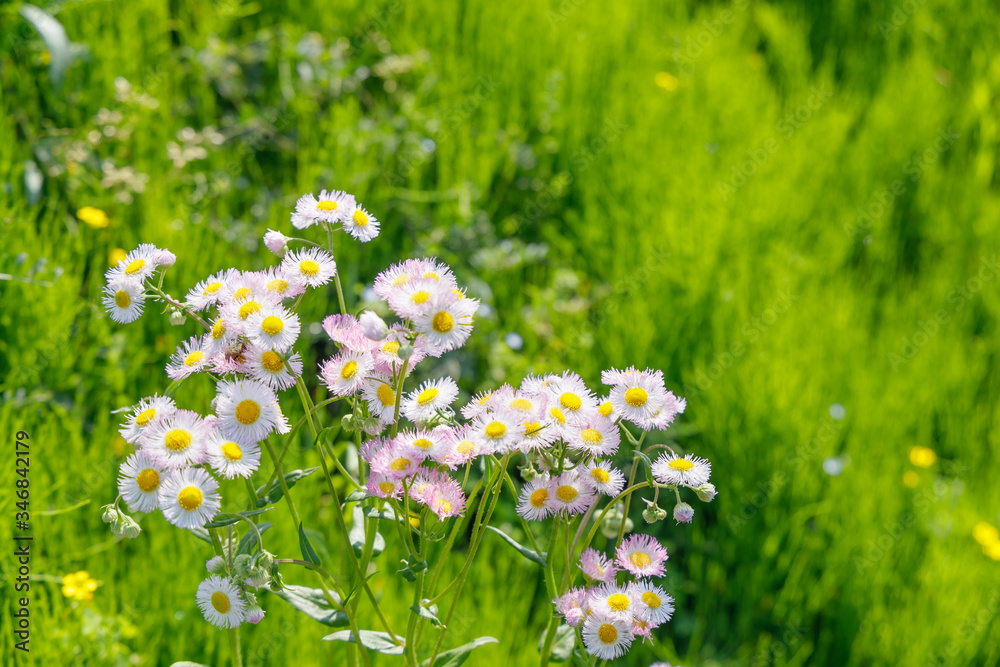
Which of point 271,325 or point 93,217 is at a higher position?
point 93,217

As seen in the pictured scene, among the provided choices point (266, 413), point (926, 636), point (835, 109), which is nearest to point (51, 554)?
point (266, 413)

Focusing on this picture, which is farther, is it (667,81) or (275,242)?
(667,81)

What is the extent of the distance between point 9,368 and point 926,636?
2.00 metres

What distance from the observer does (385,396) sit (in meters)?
0.91

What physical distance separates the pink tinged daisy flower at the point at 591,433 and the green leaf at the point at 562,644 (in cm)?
27

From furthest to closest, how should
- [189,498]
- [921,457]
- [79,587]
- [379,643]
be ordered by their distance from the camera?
[921,457], [79,587], [379,643], [189,498]

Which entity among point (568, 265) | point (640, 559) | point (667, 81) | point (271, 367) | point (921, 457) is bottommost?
point (640, 559)

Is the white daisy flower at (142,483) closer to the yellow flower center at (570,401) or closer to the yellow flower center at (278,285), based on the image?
the yellow flower center at (278,285)

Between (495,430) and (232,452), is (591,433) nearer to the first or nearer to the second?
(495,430)

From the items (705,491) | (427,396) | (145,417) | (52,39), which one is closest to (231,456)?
(145,417)

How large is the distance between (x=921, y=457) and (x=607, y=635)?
1.58 m

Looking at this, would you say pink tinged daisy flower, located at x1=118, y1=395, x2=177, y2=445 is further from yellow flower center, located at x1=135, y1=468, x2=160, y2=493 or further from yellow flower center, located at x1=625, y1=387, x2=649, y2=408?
yellow flower center, located at x1=625, y1=387, x2=649, y2=408

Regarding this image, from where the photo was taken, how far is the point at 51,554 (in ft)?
4.73

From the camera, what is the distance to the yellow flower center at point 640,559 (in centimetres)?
94
